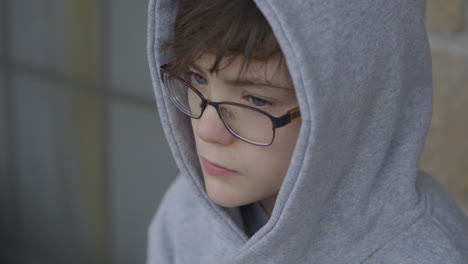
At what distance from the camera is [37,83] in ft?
9.32

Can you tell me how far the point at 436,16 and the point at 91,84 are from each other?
1536 millimetres

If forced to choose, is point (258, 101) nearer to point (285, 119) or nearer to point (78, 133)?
point (285, 119)

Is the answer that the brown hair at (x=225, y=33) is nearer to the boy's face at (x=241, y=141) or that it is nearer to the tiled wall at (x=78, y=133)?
the boy's face at (x=241, y=141)

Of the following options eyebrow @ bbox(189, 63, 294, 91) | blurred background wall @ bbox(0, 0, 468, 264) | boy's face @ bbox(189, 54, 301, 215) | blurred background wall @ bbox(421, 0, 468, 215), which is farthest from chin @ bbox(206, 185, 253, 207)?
blurred background wall @ bbox(0, 0, 468, 264)

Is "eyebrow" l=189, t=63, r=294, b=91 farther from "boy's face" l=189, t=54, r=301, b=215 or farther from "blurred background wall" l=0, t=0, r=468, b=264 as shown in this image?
"blurred background wall" l=0, t=0, r=468, b=264

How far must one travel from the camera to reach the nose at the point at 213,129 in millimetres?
1023

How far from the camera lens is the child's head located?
98cm

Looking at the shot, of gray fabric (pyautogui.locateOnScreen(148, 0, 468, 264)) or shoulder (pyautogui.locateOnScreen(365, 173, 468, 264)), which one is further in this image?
shoulder (pyautogui.locateOnScreen(365, 173, 468, 264))

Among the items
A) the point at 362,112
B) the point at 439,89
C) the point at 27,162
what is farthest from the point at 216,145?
the point at 27,162

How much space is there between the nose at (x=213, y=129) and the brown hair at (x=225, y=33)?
0.08 m

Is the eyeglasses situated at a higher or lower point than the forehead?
lower

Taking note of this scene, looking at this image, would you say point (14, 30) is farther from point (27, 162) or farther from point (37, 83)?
point (27, 162)

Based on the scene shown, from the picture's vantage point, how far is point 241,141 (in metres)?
1.04

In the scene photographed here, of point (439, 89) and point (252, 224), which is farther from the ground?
point (439, 89)
